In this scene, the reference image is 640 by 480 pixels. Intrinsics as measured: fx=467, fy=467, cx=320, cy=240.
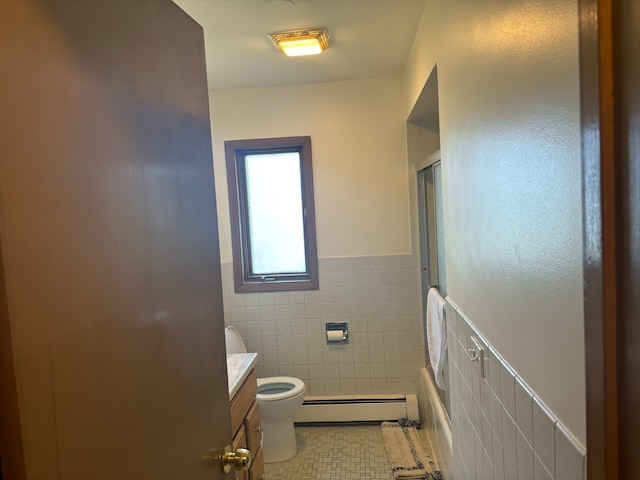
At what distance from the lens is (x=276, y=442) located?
295 cm

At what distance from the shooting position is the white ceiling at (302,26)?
80.8 inches

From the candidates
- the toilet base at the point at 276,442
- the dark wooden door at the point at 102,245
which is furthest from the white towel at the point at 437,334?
the dark wooden door at the point at 102,245

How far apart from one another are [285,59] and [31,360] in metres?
2.54

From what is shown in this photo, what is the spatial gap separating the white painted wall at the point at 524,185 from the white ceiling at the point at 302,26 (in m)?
0.68

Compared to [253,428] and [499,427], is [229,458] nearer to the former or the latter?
[499,427]

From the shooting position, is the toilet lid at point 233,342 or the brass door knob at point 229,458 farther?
the toilet lid at point 233,342

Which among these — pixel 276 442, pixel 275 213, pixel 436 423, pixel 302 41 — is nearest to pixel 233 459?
Answer: pixel 436 423

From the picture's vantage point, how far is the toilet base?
2936 millimetres

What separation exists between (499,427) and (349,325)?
2170mm

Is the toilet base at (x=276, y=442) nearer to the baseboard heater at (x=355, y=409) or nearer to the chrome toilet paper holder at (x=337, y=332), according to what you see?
the baseboard heater at (x=355, y=409)

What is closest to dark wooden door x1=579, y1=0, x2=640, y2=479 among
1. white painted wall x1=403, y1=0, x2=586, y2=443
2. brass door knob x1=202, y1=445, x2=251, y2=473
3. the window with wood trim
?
white painted wall x1=403, y1=0, x2=586, y2=443

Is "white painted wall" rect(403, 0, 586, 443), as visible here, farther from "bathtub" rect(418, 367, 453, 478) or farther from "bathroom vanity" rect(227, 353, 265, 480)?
"bathtub" rect(418, 367, 453, 478)

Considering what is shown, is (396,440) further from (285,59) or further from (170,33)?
(170,33)

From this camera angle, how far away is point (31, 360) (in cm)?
57
